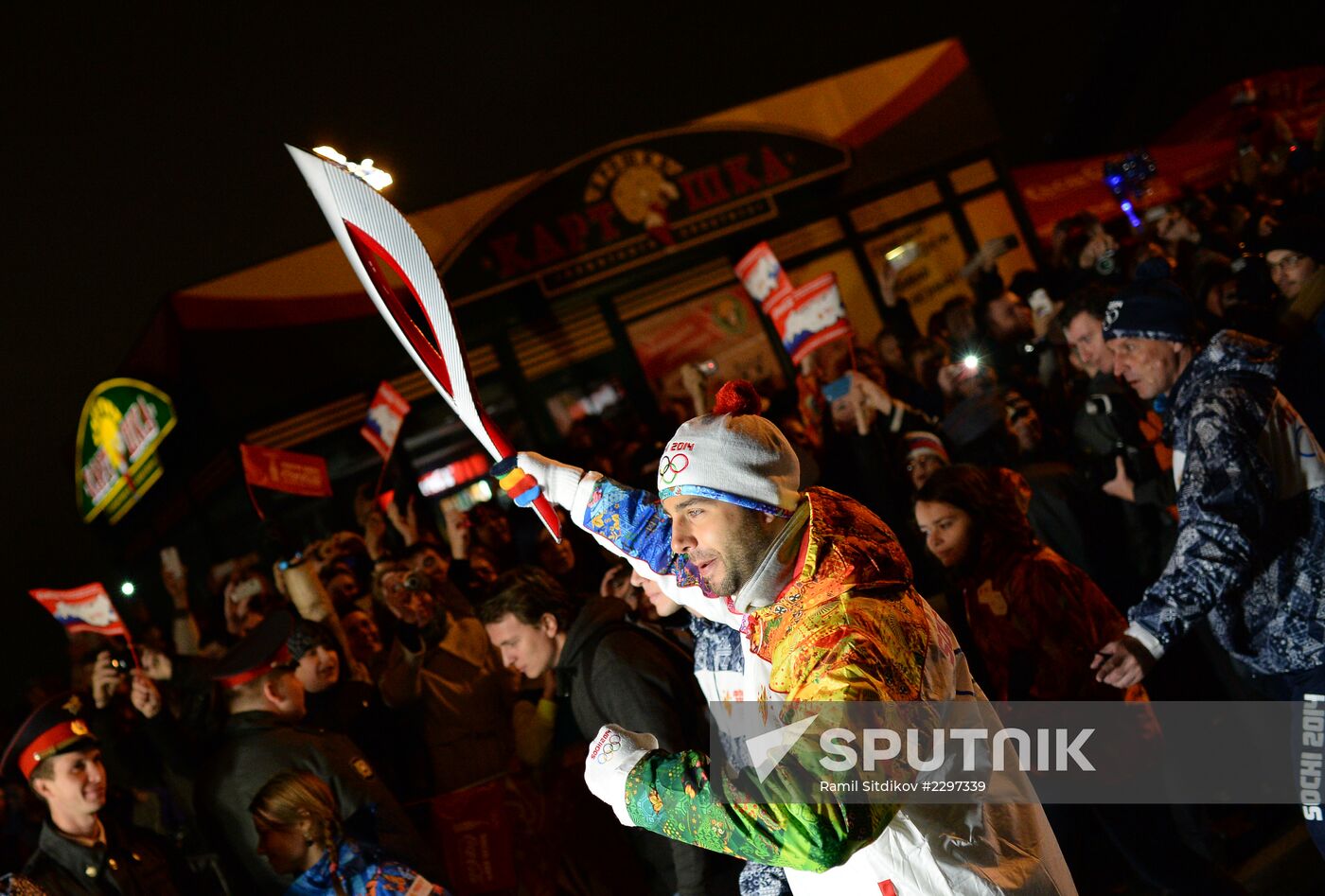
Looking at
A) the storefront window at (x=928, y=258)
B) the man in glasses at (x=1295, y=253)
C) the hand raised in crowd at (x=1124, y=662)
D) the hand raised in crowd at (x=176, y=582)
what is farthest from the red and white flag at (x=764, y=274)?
the storefront window at (x=928, y=258)

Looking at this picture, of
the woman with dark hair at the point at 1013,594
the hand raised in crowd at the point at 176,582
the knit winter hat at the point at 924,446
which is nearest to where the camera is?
the woman with dark hair at the point at 1013,594

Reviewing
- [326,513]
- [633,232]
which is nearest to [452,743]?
[326,513]

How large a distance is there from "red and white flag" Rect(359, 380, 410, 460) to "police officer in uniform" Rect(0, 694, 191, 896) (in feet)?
15.4

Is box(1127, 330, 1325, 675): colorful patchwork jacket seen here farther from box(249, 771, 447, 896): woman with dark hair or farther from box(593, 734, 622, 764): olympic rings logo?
box(249, 771, 447, 896): woman with dark hair

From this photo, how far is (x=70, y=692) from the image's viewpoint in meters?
4.61

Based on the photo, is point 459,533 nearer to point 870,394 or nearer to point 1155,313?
point 870,394

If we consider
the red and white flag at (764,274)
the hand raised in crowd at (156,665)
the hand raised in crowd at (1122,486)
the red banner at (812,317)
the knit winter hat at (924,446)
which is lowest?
the hand raised in crowd at (1122,486)

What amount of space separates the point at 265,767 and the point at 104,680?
9.58ft

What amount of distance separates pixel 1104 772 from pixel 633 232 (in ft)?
34.3

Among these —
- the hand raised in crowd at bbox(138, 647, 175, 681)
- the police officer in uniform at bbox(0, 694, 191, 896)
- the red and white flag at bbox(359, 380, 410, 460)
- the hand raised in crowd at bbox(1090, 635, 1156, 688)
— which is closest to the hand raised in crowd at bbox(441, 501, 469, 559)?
the red and white flag at bbox(359, 380, 410, 460)

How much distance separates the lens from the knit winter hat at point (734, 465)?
2.45 metres

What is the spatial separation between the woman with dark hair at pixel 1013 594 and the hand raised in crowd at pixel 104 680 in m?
5.31

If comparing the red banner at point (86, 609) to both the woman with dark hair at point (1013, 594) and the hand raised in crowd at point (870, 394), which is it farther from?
the woman with dark hair at point (1013, 594)

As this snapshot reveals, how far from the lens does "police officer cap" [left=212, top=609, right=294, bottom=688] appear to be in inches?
181
